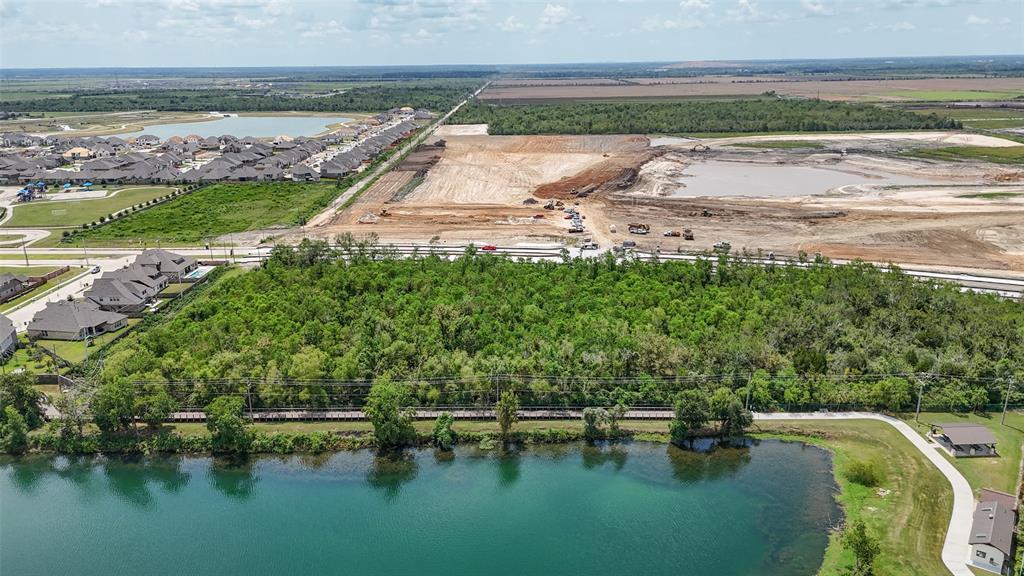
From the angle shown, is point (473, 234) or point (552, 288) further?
point (473, 234)

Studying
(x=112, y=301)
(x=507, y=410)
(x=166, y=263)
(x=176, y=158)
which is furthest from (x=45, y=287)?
(x=176, y=158)

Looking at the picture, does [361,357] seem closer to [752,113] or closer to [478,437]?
[478,437]

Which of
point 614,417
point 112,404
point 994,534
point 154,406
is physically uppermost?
point 112,404

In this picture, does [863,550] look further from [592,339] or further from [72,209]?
[72,209]

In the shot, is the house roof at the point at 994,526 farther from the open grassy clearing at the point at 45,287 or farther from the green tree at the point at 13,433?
the open grassy clearing at the point at 45,287

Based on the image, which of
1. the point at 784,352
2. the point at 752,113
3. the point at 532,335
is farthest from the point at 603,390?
the point at 752,113

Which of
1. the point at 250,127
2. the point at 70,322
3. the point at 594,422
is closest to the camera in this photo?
the point at 594,422

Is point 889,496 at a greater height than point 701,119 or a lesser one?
lesser
